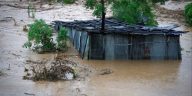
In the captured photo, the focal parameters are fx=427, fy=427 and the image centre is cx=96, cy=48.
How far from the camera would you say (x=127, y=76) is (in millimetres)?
16797

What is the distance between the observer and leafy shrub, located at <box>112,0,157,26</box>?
17.6 m

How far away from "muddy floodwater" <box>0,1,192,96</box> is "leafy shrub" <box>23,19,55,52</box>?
1.56ft

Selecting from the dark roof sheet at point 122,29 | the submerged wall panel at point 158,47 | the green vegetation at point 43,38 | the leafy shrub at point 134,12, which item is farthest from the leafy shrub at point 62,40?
the submerged wall panel at point 158,47

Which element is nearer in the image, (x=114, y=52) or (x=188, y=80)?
(x=188, y=80)

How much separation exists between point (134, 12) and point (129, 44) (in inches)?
120

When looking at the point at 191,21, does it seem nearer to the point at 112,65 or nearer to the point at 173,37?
the point at 173,37

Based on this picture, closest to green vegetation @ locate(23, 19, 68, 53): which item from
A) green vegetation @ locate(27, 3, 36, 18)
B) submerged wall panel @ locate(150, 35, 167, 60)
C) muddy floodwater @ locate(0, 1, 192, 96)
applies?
muddy floodwater @ locate(0, 1, 192, 96)

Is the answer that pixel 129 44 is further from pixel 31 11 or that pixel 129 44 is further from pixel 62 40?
pixel 31 11

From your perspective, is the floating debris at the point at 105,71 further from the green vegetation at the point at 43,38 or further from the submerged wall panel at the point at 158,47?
the green vegetation at the point at 43,38

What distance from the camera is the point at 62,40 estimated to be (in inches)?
805

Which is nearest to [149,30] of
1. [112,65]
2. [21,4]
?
[112,65]

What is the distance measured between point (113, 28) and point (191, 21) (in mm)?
10362

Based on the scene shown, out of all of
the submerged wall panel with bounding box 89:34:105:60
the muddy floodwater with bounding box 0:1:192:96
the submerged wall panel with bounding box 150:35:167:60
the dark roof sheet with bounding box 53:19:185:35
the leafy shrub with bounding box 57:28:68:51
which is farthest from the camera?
the leafy shrub with bounding box 57:28:68:51

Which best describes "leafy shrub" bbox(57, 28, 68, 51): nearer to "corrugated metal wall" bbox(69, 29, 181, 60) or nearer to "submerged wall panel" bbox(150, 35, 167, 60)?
"corrugated metal wall" bbox(69, 29, 181, 60)
